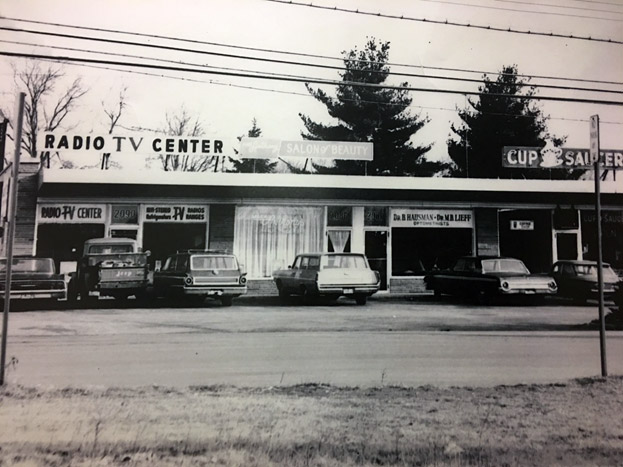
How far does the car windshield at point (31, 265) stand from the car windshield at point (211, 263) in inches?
55.3


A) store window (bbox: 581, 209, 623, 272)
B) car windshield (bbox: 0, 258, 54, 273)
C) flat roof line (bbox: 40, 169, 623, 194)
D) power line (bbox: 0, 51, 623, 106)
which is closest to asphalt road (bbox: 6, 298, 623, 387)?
car windshield (bbox: 0, 258, 54, 273)

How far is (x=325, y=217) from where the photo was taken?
5.04 meters


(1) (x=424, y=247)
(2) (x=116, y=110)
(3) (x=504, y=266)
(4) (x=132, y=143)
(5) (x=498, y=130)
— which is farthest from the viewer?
(1) (x=424, y=247)

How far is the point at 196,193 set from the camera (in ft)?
16.3

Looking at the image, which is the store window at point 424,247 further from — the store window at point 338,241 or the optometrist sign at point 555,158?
the optometrist sign at point 555,158

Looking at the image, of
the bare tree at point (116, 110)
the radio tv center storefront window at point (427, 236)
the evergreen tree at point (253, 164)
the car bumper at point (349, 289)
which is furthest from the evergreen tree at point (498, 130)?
the bare tree at point (116, 110)

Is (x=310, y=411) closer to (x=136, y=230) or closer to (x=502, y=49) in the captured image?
(x=136, y=230)

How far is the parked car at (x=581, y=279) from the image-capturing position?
5.18 meters

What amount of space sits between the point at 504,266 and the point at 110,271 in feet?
15.1

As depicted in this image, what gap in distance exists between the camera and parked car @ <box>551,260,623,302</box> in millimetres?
5180

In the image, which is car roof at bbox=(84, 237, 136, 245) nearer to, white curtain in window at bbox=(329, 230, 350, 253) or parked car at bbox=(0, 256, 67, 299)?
parked car at bbox=(0, 256, 67, 299)

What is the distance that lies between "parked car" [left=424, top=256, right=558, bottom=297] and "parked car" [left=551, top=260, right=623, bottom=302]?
5.0 inches

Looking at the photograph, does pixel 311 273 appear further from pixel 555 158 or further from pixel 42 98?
pixel 42 98

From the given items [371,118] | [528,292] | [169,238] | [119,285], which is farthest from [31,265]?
[528,292]
